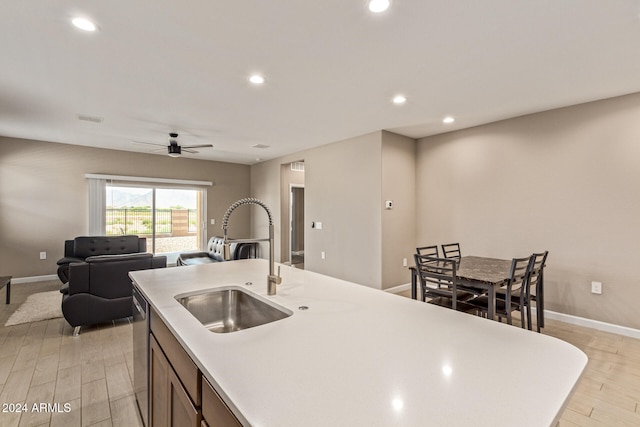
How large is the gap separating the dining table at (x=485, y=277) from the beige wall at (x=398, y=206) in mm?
1423

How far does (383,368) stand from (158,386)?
116cm

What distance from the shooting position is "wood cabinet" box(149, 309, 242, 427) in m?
0.88

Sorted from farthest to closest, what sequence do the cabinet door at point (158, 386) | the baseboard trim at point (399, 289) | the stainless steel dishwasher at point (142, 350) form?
1. the baseboard trim at point (399, 289)
2. the stainless steel dishwasher at point (142, 350)
3. the cabinet door at point (158, 386)

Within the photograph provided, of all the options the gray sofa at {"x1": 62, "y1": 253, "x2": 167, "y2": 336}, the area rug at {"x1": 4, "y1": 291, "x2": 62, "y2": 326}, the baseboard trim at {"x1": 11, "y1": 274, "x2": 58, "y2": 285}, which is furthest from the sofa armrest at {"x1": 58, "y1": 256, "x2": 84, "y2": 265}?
the gray sofa at {"x1": 62, "y1": 253, "x2": 167, "y2": 336}

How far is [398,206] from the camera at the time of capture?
499 cm

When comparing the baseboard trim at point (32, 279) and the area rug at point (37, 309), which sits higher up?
the baseboard trim at point (32, 279)

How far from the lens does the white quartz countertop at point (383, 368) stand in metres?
0.68

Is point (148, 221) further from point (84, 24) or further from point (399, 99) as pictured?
point (399, 99)

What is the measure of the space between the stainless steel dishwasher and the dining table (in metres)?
2.50

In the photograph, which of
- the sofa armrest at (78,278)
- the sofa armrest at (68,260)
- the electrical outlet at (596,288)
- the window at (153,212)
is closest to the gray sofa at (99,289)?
the sofa armrest at (78,278)

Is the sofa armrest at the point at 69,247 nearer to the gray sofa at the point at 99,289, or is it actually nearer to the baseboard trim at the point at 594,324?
the gray sofa at the point at 99,289

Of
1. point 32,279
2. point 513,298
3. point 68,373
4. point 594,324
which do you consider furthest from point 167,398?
point 32,279

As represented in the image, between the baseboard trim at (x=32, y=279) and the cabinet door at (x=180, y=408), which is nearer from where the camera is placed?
the cabinet door at (x=180, y=408)

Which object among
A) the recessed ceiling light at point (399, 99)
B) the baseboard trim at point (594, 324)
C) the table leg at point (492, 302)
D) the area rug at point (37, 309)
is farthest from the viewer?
the area rug at point (37, 309)
